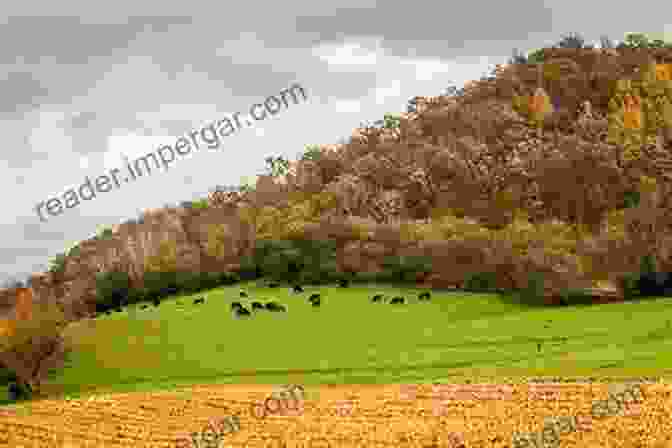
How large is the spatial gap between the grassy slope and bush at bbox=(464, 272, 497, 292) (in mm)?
1903

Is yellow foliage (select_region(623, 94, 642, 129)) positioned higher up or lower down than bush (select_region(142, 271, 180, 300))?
higher up

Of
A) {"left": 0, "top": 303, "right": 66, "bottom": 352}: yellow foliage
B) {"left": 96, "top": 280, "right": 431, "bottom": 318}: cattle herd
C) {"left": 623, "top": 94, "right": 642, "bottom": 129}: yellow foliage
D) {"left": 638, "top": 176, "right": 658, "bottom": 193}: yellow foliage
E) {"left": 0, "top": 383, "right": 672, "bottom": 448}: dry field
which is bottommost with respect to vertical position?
{"left": 0, "top": 383, "right": 672, "bottom": 448}: dry field

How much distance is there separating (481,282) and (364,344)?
1695 centimetres

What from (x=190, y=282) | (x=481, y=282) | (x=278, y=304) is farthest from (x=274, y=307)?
(x=190, y=282)

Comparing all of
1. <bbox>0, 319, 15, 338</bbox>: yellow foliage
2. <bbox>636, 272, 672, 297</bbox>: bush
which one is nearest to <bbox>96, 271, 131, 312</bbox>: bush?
<bbox>0, 319, 15, 338</bbox>: yellow foliage

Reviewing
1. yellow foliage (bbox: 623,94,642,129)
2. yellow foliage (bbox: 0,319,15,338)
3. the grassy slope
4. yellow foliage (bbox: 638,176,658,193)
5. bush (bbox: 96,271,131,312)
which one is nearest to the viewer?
the grassy slope

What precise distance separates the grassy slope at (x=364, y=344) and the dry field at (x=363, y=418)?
4077 mm

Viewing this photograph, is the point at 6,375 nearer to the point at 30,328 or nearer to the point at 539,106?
the point at 30,328

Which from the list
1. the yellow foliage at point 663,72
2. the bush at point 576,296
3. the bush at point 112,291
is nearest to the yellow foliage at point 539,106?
the yellow foliage at point 663,72

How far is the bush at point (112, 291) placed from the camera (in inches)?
3430

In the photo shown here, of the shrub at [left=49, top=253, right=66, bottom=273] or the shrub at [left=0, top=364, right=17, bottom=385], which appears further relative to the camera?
the shrub at [left=49, top=253, right=66, bottom=273]

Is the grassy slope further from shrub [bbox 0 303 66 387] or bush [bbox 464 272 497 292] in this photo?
bush [bbox 464 272 497 292]

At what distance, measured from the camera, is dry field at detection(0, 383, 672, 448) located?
992 inches

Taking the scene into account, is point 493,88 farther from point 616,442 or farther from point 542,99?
point 616,442
